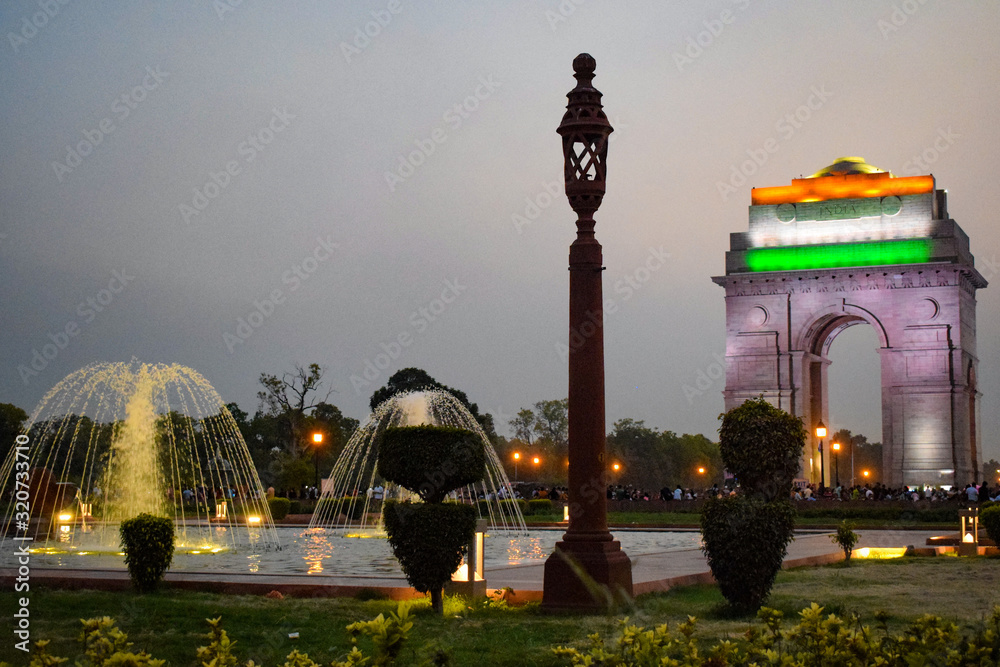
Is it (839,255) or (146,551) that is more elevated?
(839,255)

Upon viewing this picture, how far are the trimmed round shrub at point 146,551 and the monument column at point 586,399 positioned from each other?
4369mm

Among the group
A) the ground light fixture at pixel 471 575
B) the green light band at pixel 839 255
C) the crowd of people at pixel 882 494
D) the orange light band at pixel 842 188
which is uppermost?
the orange light band at pixel 842 188

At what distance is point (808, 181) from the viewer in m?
57.5

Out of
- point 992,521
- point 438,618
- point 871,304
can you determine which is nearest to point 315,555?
point 438,618

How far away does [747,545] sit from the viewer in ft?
38.8

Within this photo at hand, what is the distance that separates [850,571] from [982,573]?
1.83m

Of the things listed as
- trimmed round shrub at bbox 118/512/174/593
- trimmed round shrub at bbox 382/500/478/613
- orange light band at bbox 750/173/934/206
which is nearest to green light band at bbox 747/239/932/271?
orange light band at bbox 750/173/934/206

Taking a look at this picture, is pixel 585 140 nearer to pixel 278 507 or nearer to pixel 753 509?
pixel 753 509

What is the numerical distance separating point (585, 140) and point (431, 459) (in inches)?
147

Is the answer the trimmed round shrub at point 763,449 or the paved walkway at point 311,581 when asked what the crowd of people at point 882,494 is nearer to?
the paved walkway at point 311,581

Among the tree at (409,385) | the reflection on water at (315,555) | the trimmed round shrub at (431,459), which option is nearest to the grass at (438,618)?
the trimmed round shrub at (431,459)

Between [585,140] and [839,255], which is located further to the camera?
[839,255]

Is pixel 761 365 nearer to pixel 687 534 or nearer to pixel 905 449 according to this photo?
pixel 905 449

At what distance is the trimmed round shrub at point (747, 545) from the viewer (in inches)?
465
